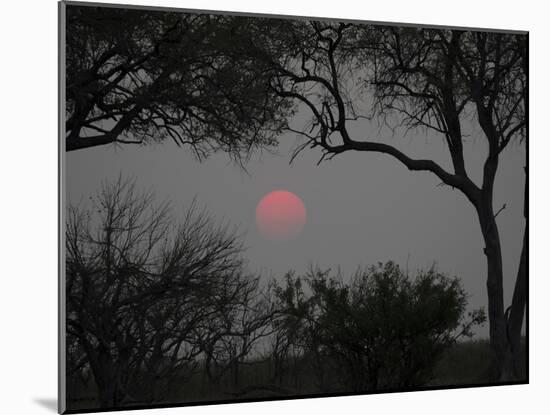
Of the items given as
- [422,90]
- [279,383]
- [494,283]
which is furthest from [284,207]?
[494,283]

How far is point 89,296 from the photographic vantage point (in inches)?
340

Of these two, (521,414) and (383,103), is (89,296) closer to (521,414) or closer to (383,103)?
(383,103)

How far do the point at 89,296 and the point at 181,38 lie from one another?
208 centimetres

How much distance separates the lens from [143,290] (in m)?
8.80

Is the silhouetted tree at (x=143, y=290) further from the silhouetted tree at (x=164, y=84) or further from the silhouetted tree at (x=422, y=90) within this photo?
the silhouetted tree at (x=422, y=90)

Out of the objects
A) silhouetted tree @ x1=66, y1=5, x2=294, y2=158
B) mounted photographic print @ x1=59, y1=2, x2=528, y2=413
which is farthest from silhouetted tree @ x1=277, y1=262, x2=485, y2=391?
silhouetted tree @ x1=66, y1=5, x2=294, y2=158

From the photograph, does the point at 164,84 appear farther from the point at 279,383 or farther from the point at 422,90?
the point at 279,383

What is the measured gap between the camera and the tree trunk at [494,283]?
995 centimetres

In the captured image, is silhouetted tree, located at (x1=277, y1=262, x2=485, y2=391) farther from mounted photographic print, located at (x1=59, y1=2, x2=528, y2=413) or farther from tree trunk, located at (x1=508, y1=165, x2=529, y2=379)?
tree trunk, located at (x1=508, y1=165, x2=529, y2=379)

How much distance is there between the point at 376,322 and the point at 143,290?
6.55 feet

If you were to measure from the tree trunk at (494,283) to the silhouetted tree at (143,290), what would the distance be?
2187 mm

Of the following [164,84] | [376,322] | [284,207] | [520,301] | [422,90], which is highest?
[422,90]

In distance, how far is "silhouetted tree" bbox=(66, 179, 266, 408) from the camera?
8609 mm

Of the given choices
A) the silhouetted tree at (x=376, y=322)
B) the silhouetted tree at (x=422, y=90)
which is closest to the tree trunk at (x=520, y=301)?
the silhouetted tree at (x=422, y=90)
